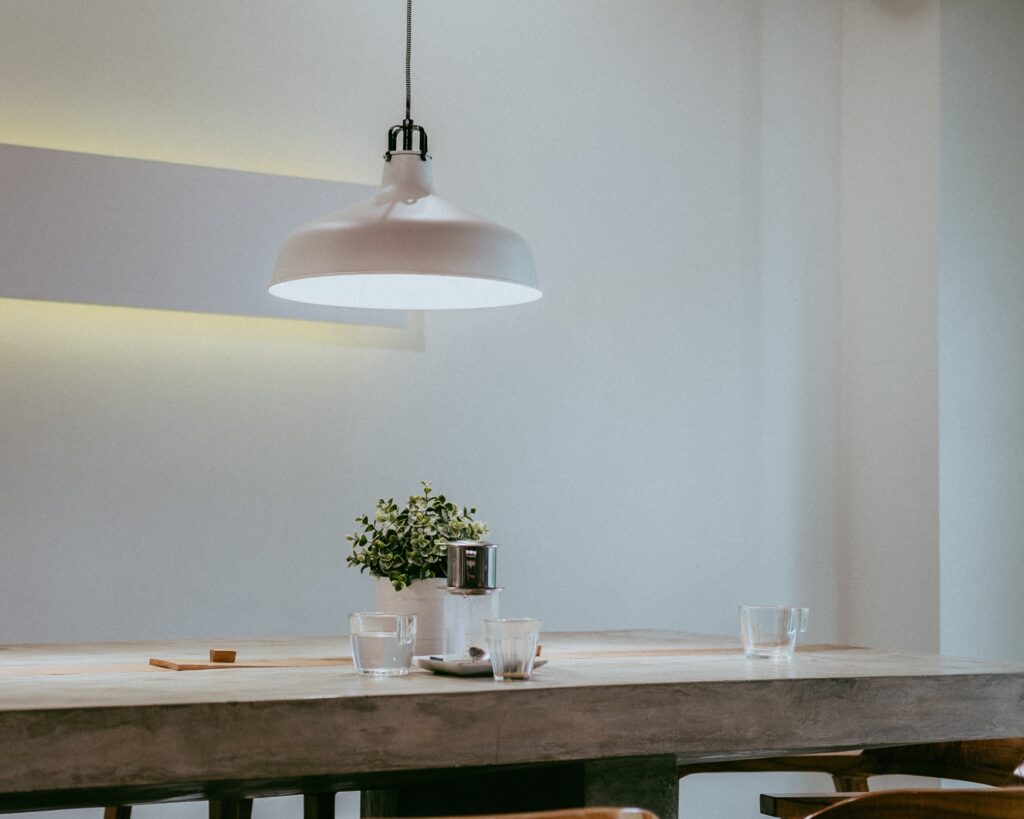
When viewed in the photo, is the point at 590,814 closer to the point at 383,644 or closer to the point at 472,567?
the point at 383,644

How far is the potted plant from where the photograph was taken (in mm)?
2129

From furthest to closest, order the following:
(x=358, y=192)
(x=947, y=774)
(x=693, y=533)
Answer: (x=693, y=533) → (x=358, y=192) → (x=947, y=774)

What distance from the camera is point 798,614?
6.94ft

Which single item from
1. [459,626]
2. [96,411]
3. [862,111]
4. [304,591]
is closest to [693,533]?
[304,591]

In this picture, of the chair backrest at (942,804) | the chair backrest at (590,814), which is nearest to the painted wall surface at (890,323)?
the chair backrest at (942,804)

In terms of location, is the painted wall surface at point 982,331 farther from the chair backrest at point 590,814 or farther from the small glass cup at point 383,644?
the chair backrest at point 590,814

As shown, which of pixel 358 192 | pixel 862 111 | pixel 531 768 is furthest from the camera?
pixel 862 111

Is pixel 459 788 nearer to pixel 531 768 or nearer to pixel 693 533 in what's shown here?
pixel 531 768

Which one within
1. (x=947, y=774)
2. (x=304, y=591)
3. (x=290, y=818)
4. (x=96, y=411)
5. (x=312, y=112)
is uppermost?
(x=312, y=112)

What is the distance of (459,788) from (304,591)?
147 centimetres

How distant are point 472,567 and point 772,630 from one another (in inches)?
20.1

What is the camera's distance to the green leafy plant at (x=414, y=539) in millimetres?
2152

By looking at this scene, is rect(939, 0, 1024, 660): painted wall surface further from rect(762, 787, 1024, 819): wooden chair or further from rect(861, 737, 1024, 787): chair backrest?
rect(762, 787, 1024, 819): wooden chair

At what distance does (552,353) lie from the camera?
3965 millimetres
